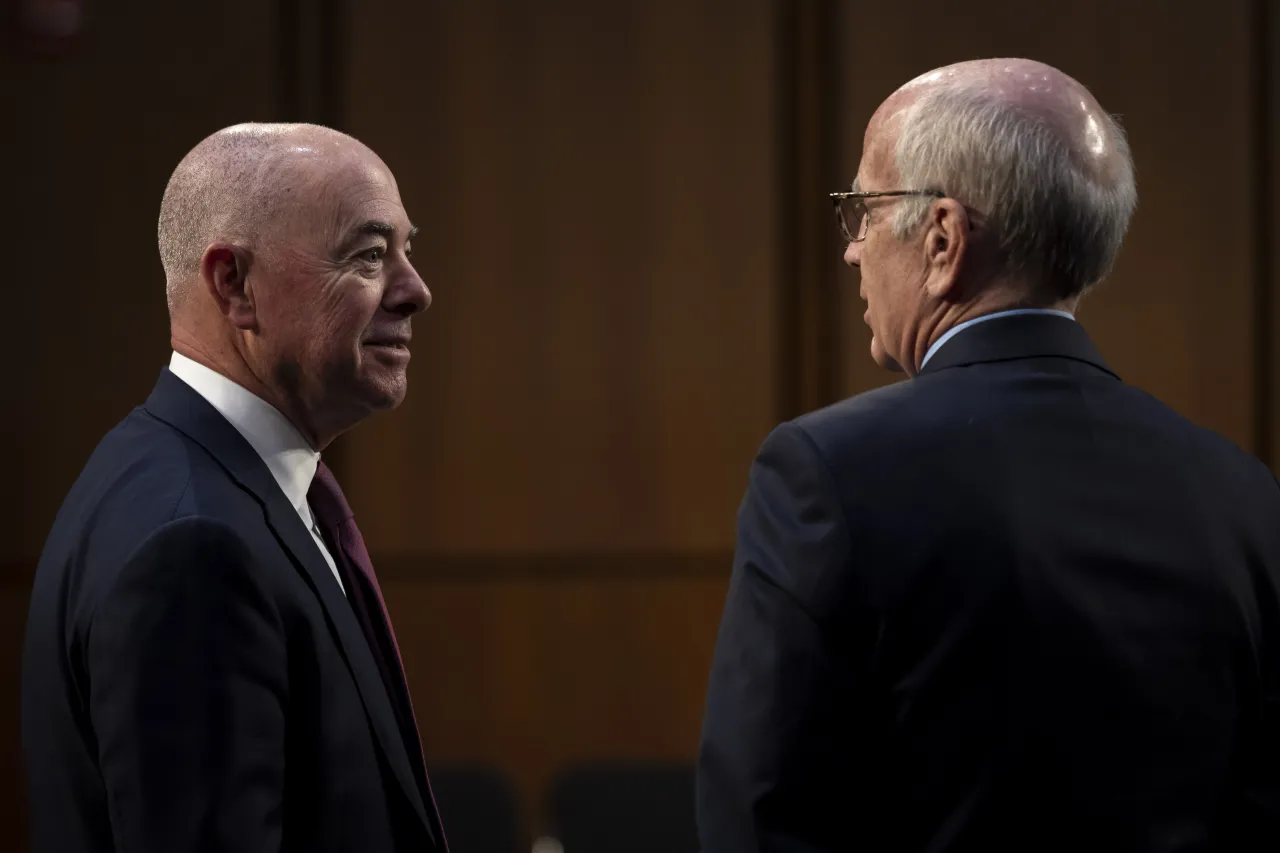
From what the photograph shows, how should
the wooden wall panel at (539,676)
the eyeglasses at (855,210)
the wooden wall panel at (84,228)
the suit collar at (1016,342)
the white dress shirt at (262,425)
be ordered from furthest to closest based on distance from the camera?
the wooden wall panel at (539,676), the wooden wall panel at (84,228), the white dress shirt at (262,425), the eyeglasses at (855,210), the suit collar at (1016,342)

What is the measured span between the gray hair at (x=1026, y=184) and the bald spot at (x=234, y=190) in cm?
70

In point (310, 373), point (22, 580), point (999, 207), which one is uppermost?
point (999, 207)

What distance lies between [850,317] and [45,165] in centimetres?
204

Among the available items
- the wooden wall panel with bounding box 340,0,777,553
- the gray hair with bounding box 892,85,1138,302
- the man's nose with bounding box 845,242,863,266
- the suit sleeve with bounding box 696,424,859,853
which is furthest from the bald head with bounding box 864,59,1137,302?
the wooden wall panel with bounding box 340,0,777,553

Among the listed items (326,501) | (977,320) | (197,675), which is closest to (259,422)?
(326,501)

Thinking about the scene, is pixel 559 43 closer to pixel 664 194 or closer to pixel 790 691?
pixel 664 194

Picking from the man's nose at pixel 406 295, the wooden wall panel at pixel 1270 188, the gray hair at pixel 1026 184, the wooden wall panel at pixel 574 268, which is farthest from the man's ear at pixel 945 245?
the wooden wall panel at pixel 1270 188

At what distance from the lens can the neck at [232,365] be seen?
62.9 inches

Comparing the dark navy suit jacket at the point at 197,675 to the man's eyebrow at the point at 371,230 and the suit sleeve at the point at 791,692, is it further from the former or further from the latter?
Answer: the suit sleeve at the point at 791,692

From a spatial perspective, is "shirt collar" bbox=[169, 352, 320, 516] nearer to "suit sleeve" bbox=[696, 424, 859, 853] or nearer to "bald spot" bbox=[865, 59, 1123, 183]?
"suit sleeve" bbox=[696, 424, 859, 853]

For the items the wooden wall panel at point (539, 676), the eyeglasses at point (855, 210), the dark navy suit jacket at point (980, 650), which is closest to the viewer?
the dark navy suit jacket at point (980, 650)

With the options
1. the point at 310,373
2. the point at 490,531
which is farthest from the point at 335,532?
the point at 490,531

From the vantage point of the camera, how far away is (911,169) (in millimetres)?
1354

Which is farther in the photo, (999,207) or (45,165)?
(45,165)
